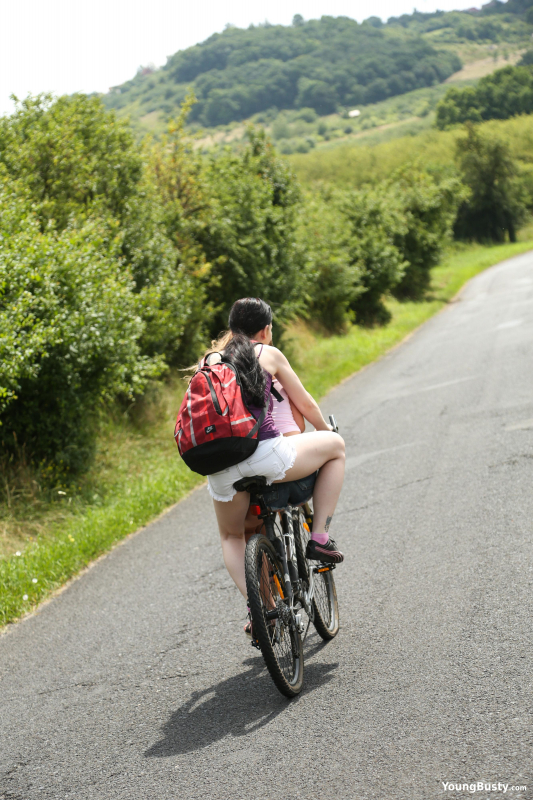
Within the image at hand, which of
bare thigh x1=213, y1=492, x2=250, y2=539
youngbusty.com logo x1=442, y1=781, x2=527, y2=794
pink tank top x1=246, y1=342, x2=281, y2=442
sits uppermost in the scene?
pink tank top x1=246, y1=342, x2=281, y2=442

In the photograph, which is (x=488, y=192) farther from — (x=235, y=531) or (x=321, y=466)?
(x=235, y=531)

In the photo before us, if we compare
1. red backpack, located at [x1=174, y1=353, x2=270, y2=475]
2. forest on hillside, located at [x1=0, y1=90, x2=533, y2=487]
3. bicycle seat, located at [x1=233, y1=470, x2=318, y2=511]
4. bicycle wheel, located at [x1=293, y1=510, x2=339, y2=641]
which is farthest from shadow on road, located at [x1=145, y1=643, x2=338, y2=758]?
forest on hillside, located at [x1=0, y1=90, x2=533, y2=487]

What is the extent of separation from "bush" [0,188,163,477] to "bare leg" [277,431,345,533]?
152 inches

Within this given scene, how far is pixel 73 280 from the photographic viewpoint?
8383 millimetres

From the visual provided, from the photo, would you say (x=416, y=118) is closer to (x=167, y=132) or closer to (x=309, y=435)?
(x=167, y=132)

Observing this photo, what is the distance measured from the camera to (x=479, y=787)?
113 inches

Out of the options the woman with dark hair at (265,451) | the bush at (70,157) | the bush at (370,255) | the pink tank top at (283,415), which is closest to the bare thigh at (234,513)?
the woman with dark hair at (265,451)

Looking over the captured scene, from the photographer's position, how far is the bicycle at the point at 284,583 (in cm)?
370

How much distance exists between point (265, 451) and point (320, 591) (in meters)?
1.13

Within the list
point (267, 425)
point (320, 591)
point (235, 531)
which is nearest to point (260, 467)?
point (267, 425)

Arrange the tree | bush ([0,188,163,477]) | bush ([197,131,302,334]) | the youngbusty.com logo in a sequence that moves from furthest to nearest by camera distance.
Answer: the tree
bush ([197,131,302,334])
bush ([0,188,163,477])
the youngbusty.com logo

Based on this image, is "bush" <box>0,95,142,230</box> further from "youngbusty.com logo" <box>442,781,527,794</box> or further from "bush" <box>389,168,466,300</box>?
"bush" <box>389,168,466,300</box>

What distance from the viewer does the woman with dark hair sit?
3965mm

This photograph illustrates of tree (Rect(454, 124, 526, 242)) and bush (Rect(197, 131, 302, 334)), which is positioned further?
tree (Rect(454, 124, 526, 242))
